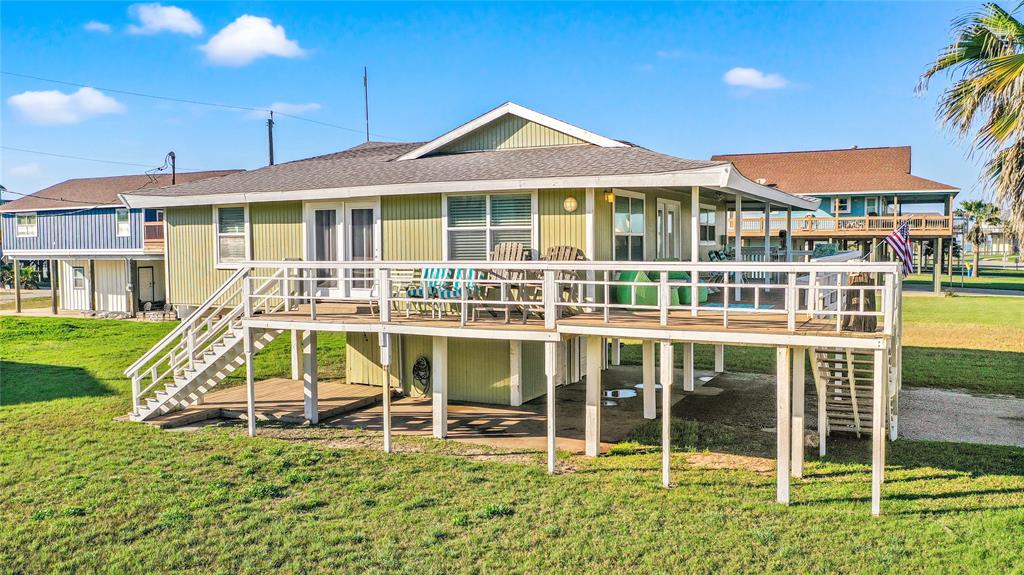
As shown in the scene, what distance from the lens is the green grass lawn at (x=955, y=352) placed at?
1639 centimetres

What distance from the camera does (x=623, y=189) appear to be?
1271 cm

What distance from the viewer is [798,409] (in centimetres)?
926

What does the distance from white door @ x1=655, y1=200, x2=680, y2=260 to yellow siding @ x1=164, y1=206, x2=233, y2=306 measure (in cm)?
851

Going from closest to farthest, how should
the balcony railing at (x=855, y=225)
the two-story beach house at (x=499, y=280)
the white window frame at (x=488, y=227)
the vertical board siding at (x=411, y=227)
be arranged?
the two-story beach house at (x=499, y=280)
the white window frame at (x=488, y=227)
the vertical board siding at (x=411, y=227)
the balcony railing at (x=855, y=225)

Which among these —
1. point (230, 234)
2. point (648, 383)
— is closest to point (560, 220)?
point (648, 383)

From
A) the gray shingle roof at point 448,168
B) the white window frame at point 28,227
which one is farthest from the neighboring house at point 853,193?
the white window frame at point 28,227

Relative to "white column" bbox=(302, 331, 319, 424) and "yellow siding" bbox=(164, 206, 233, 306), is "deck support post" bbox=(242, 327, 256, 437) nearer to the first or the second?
"white column" bbox=(302, 331, 319, 424)

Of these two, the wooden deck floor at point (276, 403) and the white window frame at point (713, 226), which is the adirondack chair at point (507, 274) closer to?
the wooden deck floor at point (276, 403)

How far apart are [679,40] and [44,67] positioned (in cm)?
2652

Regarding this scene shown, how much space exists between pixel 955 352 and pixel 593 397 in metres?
14.1

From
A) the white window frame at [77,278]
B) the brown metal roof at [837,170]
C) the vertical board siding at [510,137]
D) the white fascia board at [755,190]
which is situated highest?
the brown metal roof at [837,170]

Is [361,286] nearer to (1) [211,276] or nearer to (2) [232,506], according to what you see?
(1) [211,276]

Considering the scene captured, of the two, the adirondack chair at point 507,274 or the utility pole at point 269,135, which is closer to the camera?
the adirondack chair at point 507,274

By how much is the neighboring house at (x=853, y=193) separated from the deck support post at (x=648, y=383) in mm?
23928
